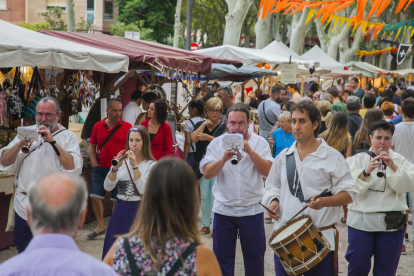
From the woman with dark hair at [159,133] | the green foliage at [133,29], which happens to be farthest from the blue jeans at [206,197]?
the green foliage at [133,29]

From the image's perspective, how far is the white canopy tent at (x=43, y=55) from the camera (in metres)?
5.10

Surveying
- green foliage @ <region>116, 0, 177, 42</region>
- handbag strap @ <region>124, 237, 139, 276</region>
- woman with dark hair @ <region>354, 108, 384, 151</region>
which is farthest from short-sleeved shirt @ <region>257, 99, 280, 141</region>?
green foliage @ <region>116, 0, 177, 42</region>

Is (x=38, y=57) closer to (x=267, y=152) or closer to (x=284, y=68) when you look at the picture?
(x=267, y=152)

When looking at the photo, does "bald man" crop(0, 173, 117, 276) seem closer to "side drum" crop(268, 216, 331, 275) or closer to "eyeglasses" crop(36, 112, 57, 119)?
"side drum" crop(268, 216, 331, 275)

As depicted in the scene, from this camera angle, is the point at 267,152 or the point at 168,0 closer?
the point at 267,152

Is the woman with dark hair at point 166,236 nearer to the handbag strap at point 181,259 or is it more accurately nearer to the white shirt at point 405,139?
the handbag strap at point 181,259

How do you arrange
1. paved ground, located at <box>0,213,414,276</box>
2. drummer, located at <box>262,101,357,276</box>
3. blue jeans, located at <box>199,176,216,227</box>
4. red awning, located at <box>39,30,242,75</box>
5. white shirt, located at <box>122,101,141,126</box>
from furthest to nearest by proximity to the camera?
white shirt, located at <box>122,101,141,126</box> → red awning, located at <box>39,30,242,75</box> → blue jeans, located at <box>199,176,216,227</box> → paved ground, located at <box>0,213,414,276</box> → drummer, located at <box>262,101,357,276</box>

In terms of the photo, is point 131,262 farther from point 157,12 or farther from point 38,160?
point 157,12

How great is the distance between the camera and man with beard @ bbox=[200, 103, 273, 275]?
4.46 metres

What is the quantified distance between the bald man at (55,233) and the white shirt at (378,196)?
9.85 feet

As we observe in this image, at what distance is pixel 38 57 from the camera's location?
5363 millimetres

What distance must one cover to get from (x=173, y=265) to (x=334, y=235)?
1812 millimetres

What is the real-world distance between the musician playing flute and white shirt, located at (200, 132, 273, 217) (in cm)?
84

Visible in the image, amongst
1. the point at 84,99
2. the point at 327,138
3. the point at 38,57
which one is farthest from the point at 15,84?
the point at 327,138
